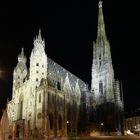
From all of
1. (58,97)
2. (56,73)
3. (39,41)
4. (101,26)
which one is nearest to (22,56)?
(39,41)

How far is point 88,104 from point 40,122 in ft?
102

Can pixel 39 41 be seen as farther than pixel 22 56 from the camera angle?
No

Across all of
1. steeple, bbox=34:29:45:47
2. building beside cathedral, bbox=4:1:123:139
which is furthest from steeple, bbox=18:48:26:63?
steeple, bbox=34:29:45:47

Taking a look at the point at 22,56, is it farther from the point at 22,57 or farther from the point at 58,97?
the point at 58,97

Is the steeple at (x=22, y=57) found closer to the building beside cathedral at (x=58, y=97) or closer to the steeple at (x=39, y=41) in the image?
the building beside cathedral at (x=58, y=97)

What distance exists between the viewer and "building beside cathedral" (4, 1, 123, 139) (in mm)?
78625

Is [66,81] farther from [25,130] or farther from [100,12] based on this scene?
[100,12]

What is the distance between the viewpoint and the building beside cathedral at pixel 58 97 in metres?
78.6

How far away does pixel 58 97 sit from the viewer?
8325 cm

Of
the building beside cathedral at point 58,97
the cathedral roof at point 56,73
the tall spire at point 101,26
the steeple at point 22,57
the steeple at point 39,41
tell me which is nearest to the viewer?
the building beside cathedral at point 58,97

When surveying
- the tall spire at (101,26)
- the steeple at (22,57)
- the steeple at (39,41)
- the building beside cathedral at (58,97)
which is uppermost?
the tall spire at (101,26)

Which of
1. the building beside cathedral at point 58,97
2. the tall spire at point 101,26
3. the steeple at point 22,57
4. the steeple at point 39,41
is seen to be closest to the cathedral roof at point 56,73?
the building beside cathedral at point 58,97

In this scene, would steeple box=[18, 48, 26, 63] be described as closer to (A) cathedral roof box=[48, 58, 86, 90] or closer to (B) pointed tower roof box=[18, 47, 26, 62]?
(B) pointed tower roof box=[18, 47, 26, 62]

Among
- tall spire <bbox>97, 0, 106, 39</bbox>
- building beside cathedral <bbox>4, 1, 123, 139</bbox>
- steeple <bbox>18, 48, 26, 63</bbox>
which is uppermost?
tall spire <bbox>97, 0, 106, 39</bbox>
